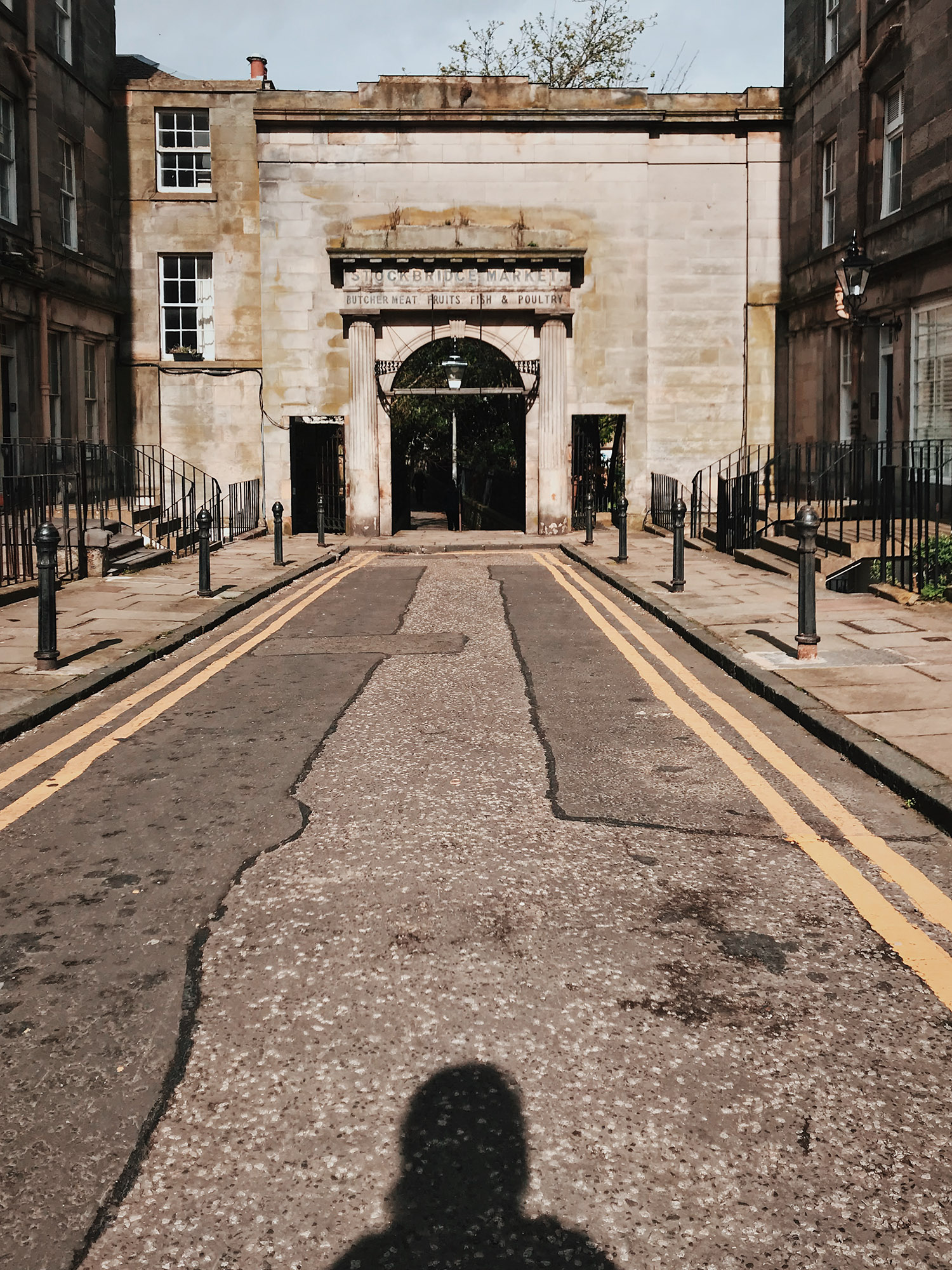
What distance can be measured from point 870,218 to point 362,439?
450 inches

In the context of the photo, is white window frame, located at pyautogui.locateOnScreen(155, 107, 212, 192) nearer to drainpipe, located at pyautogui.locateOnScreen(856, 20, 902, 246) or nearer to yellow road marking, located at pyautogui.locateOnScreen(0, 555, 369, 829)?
drainpipe, located at pyautogui.locateOnScreen(856, 20, 902, 246)

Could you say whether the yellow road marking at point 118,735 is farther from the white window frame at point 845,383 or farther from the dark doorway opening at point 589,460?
the dark doorway opening at point 589,460

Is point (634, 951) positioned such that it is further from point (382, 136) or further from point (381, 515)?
point (382, 136)

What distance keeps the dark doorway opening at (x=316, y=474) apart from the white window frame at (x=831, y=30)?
41.4 feet

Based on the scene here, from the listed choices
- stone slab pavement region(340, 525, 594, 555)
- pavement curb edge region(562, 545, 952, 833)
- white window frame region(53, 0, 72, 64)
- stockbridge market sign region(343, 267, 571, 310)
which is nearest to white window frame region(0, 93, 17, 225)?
white window frame region(53, 0, 72, 64)

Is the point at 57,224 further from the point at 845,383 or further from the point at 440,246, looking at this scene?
the point at 845,383

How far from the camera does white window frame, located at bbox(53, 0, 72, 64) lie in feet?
79.9

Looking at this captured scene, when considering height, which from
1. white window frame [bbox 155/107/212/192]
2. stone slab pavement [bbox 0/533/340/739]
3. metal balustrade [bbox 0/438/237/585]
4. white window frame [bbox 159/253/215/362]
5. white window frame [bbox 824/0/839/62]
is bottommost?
stone slab pavement [bbox 0/533/340/739]

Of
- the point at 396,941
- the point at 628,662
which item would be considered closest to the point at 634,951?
the point at 396,941

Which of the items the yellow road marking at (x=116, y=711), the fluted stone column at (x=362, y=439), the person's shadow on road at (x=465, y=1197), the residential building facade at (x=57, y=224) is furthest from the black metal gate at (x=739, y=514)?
the person's shadow on road at (x=465, y=1197)

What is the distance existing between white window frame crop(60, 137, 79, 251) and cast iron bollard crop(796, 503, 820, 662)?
20.1 metres

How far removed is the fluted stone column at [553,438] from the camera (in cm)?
2769

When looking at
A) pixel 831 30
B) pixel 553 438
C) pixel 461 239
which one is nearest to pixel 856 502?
pixel 553 438

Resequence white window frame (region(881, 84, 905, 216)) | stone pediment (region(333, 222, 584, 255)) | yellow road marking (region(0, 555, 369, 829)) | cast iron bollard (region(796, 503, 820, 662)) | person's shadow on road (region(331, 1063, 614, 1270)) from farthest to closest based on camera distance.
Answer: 1. stone pediment (region(333, 222, 584, 255))
2. white window frame (region(881, 84, 905, 216))
3. cast iron bollard (region(796, 503, 820, 662))
4. yellow road marking (region(0, 555, 369, 829))
5. person's shadow on road (region(331, 1063, 614, 1270))
